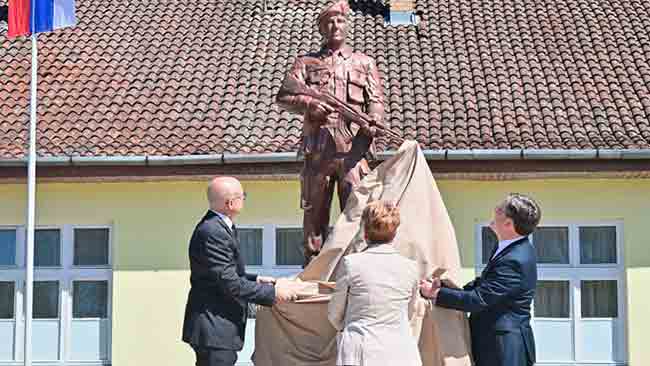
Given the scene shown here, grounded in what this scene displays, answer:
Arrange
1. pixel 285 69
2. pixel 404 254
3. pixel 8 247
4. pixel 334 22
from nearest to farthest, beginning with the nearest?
1. pixel 404 254
2. pixel 334 22
3. pixel 8 247
4. pixel 285 69

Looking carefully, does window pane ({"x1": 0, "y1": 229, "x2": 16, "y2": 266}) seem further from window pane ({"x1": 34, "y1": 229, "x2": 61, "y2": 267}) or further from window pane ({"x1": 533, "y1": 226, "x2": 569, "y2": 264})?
window pane ({"x1": 533, "y1": 226, "x2": 569, "y2": 264})

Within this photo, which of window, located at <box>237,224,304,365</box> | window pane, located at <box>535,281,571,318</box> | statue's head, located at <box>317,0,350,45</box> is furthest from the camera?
window, located at <box>237,224,304,365</box>

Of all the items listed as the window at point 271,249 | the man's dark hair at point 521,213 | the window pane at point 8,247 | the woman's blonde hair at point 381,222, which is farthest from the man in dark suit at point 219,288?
the window pane at point 8,247

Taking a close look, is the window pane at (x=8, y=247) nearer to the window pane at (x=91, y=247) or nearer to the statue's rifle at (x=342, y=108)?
the window pane at (x=91, y=247)

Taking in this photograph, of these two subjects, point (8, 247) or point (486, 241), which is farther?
point (8, 247)

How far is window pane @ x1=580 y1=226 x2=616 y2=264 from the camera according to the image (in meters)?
15.3

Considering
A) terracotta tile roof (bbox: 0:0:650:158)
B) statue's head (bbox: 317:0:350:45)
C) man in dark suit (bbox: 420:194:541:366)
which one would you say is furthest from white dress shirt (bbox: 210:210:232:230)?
terracotta tile roof (bbox: 0:0:650:158)

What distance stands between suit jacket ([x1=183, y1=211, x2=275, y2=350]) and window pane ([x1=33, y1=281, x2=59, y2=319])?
32.6ft

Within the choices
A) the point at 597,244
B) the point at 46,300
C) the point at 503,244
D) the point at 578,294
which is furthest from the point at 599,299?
the point at 503,244

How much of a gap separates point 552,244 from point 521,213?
9.43m

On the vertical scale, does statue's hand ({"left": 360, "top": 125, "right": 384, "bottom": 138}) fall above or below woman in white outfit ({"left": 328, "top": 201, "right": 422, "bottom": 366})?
above

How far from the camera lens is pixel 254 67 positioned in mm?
17141

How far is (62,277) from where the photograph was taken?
1584 cm

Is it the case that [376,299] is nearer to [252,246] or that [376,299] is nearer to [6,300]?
[252,246]
